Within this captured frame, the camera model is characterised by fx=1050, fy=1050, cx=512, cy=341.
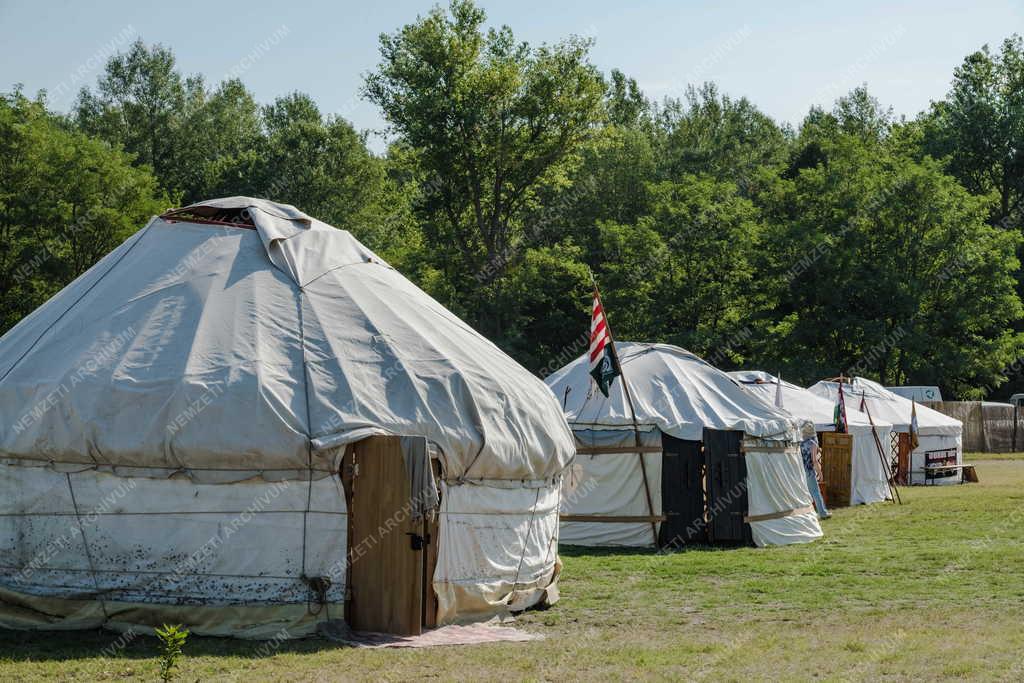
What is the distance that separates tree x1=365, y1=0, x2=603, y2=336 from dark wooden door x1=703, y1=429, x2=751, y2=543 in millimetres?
19623

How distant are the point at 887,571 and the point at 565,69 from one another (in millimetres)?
24520

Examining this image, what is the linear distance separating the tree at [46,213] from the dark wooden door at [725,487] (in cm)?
2128

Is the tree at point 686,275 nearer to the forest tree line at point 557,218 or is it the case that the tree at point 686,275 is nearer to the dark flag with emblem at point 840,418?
the forest tree line at point 557,218

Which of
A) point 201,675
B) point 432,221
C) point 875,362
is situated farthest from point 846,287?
point 201,675

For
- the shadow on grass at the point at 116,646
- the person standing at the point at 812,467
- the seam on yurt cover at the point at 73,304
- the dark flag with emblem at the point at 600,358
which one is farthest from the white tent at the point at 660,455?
the shadow on grass at the point at 116,646

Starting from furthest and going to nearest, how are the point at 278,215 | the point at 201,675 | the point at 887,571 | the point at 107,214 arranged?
the point at 107,214
the point at 887,571
the point at 278,215
the point at 201,675

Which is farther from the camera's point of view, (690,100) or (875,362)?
(690,100)

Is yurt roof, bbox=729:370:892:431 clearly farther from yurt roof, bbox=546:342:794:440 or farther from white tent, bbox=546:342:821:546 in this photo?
white tent, bbox=546:342:821:546

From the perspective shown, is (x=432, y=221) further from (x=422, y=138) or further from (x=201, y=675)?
(x=201, y=675)

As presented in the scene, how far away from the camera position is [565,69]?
110 feet

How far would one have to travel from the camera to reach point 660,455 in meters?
14.2

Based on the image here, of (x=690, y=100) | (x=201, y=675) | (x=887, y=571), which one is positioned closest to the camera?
(x=201, y=675)

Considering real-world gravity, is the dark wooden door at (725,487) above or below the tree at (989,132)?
below

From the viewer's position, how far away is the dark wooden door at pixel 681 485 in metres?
14.2
